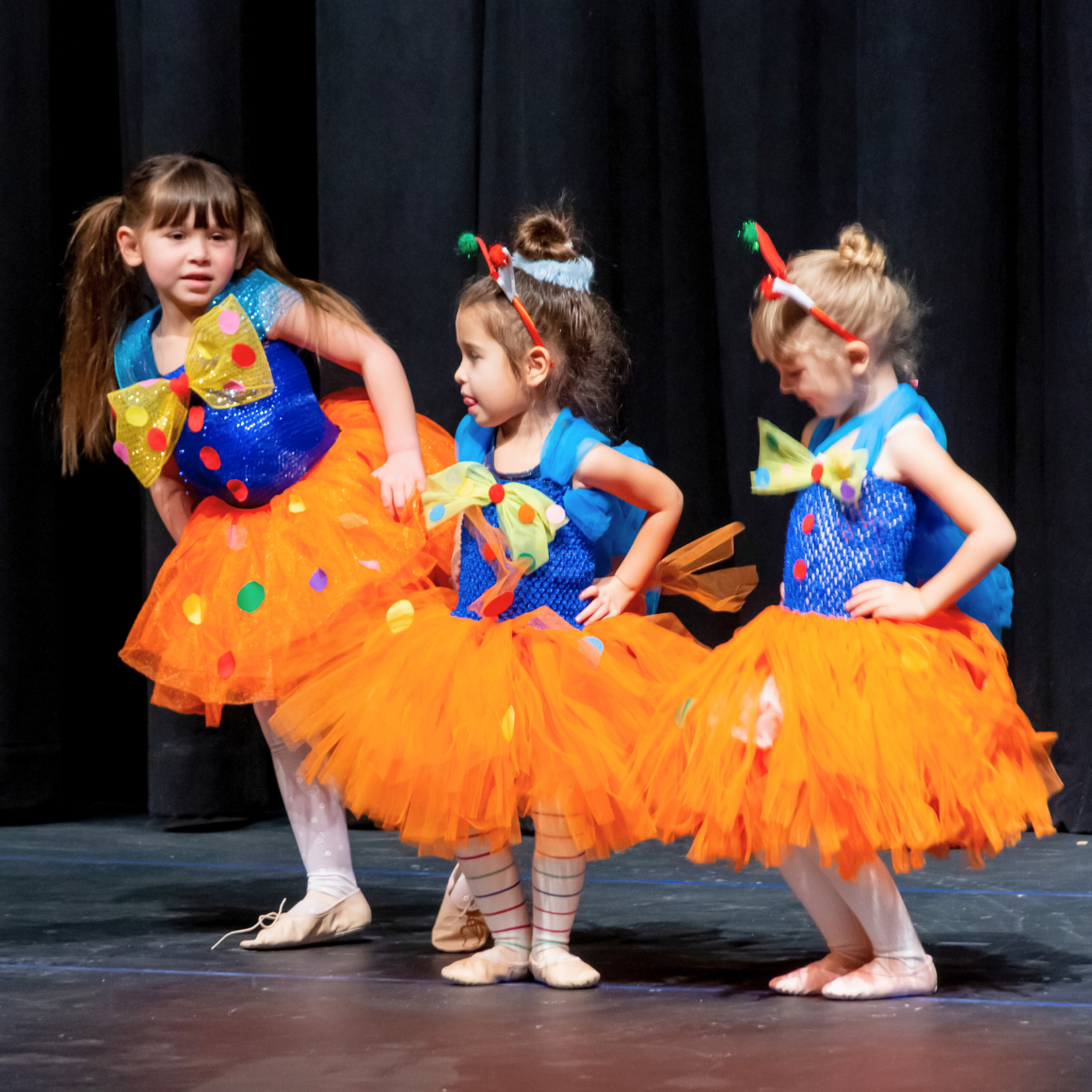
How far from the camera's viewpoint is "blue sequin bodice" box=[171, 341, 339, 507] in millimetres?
2070

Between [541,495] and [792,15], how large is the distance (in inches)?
52.2

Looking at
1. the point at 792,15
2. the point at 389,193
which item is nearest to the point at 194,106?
the point at 389,193

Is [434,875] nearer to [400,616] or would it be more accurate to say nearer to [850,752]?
[400,616]

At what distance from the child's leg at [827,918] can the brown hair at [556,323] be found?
60 cm

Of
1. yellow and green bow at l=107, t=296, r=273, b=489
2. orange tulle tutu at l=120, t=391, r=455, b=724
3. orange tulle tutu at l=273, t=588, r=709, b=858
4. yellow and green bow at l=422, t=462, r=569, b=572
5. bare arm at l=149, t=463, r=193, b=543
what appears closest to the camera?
orange tulle tutu at l=273, t=588, r=709, b=858

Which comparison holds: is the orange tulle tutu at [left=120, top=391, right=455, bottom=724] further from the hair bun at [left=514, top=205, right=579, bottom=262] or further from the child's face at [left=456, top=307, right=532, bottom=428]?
the hair bun at [left=514, top=205, right=579, bottom=262]

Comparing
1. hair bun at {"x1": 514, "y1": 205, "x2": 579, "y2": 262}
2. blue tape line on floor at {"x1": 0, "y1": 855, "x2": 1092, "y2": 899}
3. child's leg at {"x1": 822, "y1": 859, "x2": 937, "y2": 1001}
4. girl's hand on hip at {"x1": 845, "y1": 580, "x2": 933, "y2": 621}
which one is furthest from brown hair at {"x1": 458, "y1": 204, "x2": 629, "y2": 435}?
blue tape line on floor at {"x1": 0, "y1": 855, "x2": 1092, "y2": 899}

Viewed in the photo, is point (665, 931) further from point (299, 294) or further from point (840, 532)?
point (299, 294)

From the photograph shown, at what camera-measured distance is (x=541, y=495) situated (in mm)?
1861

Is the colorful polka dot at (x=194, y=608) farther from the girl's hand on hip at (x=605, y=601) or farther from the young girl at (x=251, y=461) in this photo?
the girl's hand on hip at (x=605, y=601)

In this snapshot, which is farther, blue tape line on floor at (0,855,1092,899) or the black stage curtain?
the black stage curtain

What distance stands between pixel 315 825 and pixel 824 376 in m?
0.88

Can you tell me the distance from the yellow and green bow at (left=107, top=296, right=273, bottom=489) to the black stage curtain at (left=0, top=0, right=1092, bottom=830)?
2.40 feet

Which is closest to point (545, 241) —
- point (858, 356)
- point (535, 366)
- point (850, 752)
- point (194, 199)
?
point (535, 366)
